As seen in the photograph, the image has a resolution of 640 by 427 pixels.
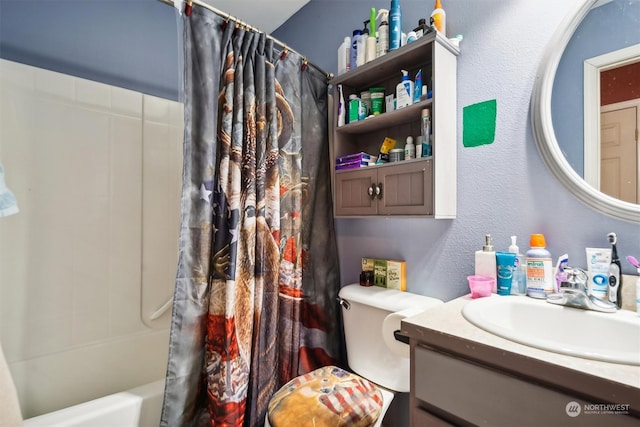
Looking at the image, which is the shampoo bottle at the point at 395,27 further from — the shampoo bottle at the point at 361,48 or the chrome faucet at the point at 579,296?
the chrome faucet at the point at 579,296

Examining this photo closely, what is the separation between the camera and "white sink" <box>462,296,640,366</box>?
24.1 inches

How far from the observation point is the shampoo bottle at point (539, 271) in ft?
3.01

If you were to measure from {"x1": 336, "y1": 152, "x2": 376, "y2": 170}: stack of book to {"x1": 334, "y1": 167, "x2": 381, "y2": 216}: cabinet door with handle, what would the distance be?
0.03 meters

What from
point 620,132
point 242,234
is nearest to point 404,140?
point 620,132

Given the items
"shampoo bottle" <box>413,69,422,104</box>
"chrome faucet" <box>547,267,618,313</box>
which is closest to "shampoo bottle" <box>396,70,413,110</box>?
"shampoo bottle" <box>413,69,422,104</box>

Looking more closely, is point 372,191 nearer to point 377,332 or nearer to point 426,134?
point 426,134

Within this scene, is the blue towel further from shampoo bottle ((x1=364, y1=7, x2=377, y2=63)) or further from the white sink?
the white sink

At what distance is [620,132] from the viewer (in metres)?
0.88

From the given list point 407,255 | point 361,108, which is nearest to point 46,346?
point 407,255

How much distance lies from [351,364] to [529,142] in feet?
3.80

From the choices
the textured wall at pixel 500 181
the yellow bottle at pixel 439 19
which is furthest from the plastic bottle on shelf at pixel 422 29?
the textured wall at pixel 500 181

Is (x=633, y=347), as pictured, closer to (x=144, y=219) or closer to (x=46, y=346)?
(x=144, y=219)

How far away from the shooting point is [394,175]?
1224mm

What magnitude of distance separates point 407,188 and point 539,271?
0.51 m
